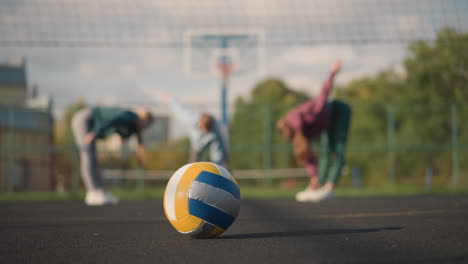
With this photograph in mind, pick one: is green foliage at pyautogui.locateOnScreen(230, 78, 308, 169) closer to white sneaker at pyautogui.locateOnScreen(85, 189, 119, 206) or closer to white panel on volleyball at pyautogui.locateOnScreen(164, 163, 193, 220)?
white sneaker at pyautogui.locateOnScreen(85, 189, 119, 206)

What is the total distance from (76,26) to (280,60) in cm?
560

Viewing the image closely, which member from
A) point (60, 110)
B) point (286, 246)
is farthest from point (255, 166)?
point (286, 246)

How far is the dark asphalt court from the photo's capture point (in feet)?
11.0

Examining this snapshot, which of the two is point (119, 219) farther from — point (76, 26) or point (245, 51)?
point (245, 51)

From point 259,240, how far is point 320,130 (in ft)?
15.5

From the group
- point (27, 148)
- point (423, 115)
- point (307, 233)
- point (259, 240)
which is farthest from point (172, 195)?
point (423, 115)

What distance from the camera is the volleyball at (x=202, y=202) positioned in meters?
4.17

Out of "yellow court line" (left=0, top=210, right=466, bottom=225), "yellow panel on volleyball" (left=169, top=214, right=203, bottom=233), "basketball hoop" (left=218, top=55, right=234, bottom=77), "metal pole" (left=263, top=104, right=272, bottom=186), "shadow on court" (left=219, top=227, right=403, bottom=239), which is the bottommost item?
"metal pole" (left=263, top=104, right=272, bottom=186)

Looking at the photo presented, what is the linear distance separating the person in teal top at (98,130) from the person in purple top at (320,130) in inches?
82.6

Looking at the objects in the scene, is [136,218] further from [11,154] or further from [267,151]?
[11,154]

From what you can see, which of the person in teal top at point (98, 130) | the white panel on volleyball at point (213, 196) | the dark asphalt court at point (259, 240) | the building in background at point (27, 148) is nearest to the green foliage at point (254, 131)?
the building in background at point (27, 148)

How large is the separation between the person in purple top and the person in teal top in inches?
82.6

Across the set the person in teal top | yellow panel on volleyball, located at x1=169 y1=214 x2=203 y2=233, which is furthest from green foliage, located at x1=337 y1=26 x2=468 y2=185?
yellow panel on volleyball, located at x1=169 y1=214 x2=203 y2=233

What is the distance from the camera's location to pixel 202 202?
416 centimetres
